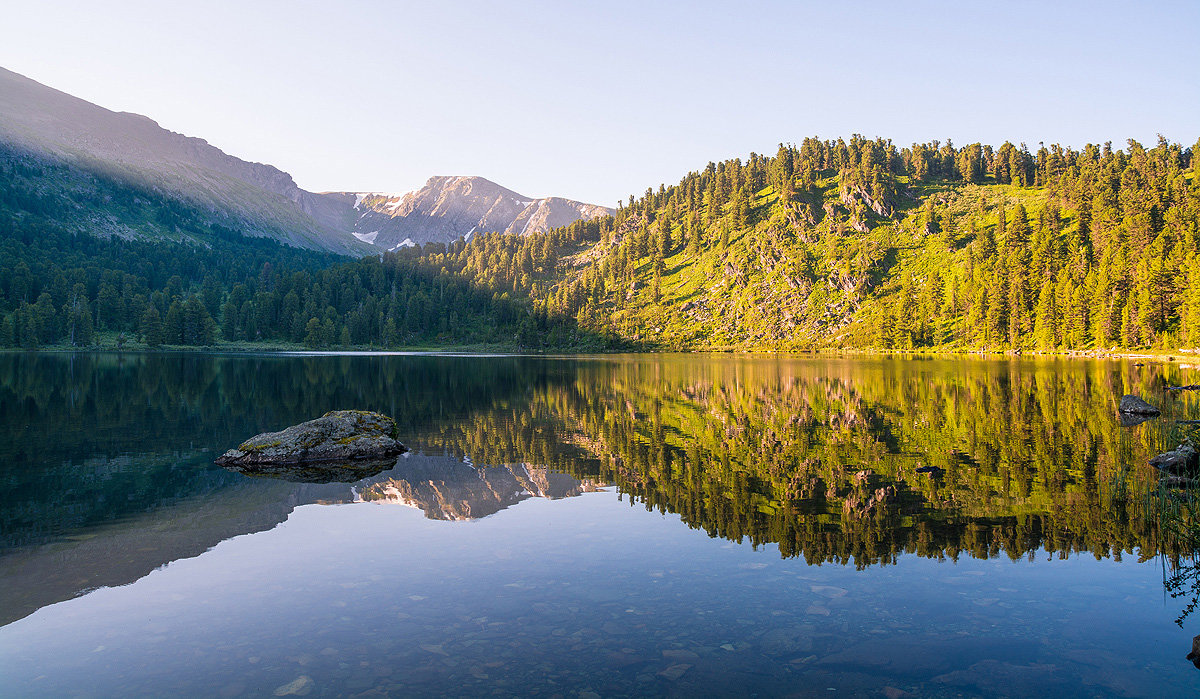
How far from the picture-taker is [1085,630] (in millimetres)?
11672

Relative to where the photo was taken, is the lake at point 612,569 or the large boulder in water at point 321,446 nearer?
the lake at point 612,569

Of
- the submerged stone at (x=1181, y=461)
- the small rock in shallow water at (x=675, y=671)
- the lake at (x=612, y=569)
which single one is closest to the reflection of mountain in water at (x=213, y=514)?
the lake at (x=612, y=569)

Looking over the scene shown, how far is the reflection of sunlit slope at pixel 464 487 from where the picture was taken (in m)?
22.7

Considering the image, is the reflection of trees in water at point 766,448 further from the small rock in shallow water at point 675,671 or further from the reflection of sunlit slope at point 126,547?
the small rock in shallow water at point 675,671

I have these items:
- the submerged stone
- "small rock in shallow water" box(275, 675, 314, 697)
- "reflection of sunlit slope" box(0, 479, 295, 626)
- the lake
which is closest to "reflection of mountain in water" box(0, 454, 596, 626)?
"reflection of sunlit slope" box(0, 479, 295, 626)

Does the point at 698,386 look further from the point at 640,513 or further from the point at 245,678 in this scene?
the point at 245,678

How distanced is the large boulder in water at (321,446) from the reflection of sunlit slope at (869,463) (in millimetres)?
4948

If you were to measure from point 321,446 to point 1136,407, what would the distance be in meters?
49.8

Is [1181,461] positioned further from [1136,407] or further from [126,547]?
[126,547]

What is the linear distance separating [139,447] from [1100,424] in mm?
54267

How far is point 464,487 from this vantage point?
25578 mm

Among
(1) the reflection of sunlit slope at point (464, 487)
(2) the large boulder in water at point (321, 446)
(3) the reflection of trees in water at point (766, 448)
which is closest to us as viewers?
(3) the reflection of trees in water at point (766, 448)

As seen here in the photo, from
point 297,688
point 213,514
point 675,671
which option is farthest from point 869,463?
point 213,514

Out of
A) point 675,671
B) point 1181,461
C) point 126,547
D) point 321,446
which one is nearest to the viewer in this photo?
point 675,671
